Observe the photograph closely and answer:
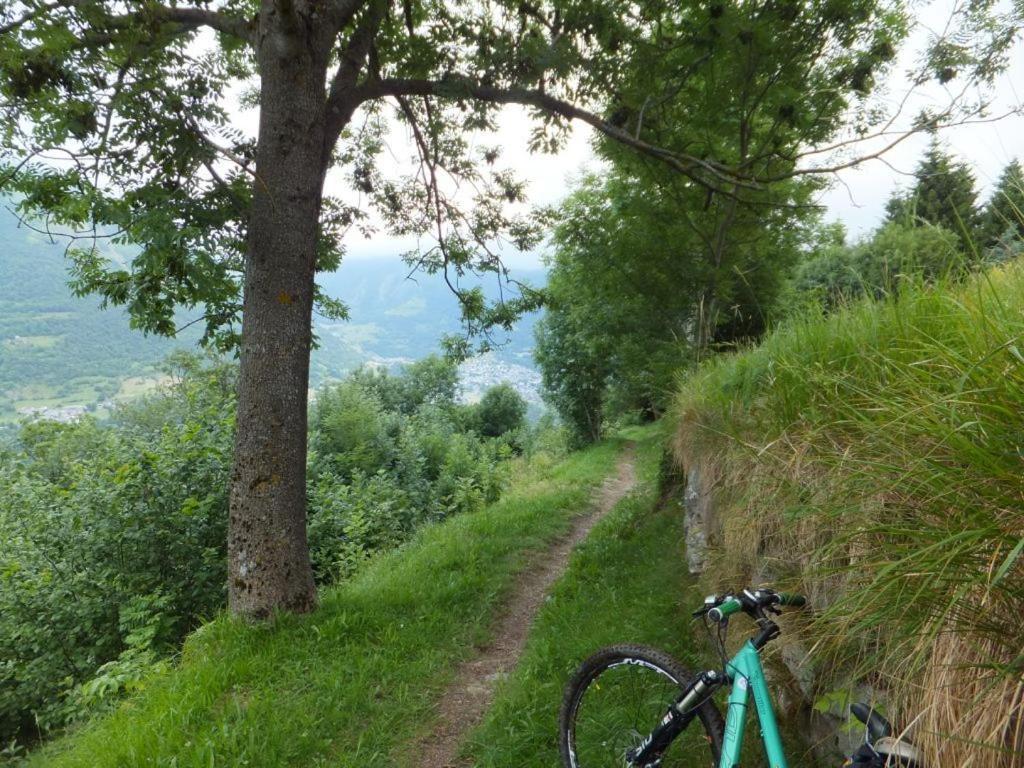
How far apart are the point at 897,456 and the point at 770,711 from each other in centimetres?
102

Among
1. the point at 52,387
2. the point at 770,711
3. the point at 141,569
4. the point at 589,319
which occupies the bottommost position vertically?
the point at 52,387

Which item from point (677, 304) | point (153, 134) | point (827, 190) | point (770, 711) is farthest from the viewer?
point (677, 304)

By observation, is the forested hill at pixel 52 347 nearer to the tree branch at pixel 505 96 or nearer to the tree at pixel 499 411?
the tree at pixel 499 411

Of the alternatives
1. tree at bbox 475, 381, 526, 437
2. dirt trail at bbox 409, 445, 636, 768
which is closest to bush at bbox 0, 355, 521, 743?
dirt trail at bbox 409, 445, 636, 768

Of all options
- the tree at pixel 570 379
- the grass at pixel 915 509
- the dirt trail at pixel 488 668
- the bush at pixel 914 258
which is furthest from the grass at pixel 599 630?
the tree at pixel 570 379

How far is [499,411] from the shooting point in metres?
39.6

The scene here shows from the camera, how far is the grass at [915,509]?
1421mm

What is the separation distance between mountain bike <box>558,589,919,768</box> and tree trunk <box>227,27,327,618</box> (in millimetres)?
3054

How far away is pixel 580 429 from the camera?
2862cm

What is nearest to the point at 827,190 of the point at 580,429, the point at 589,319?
the point at 589,319

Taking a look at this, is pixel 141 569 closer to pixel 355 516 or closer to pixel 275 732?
pixel 355 516

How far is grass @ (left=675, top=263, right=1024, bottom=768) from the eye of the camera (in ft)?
4.66

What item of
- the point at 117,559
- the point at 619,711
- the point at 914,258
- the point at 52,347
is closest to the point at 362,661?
the point at 619,711

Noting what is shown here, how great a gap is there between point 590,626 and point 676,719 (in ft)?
8.98
